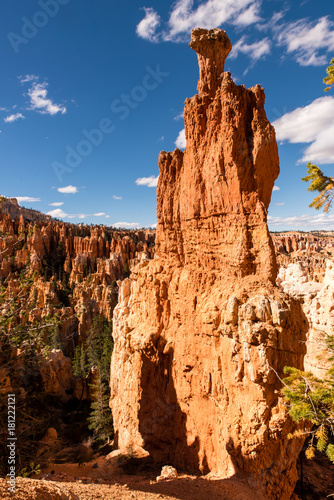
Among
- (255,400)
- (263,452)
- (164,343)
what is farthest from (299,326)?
(164,343)

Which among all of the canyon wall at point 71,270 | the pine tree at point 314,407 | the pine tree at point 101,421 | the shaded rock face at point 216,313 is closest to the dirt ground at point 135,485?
the shaded rock face at point 216,313

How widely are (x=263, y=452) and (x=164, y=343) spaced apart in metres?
5.81

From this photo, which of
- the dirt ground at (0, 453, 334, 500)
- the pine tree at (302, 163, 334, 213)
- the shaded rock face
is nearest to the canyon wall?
the shaded rock face

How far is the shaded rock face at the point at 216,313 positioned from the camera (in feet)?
26.9

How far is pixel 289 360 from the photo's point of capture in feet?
27.2

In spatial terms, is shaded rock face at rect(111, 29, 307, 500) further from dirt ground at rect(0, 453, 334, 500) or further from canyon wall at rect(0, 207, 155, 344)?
canyon wall at rect(0, 207, 155, 344)

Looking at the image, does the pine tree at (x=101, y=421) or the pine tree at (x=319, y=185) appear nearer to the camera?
the pine tree at (x=319, y=185)

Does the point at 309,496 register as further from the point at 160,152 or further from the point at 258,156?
the point at 160,152

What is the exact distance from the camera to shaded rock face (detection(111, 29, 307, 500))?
8195 millimetres

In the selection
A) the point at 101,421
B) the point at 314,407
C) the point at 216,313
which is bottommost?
the point at 101,421

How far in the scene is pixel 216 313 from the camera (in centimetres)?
964

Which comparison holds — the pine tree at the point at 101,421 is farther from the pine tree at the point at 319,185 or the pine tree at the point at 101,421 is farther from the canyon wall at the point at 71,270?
the pine tree at the point at 319,185

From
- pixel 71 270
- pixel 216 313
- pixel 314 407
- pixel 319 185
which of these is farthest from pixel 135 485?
pixel 71 270

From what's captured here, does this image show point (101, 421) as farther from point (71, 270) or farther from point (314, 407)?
point (71, 270)
